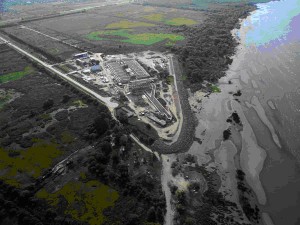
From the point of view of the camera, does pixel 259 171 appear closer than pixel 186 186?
No

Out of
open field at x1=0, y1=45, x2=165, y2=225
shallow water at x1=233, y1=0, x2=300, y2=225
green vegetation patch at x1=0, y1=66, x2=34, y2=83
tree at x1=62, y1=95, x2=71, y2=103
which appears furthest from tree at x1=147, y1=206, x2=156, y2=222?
green vegetation patch at x1=0, y1=66, x2=34, y2=83

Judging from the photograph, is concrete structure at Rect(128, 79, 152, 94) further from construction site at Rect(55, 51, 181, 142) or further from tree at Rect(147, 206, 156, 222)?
tree at Rect(147, 206, 156, 222)

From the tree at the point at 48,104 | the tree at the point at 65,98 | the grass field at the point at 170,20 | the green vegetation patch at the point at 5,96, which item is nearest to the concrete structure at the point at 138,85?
the tree at the point at 65,98

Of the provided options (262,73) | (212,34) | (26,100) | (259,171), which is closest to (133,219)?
(259,171)

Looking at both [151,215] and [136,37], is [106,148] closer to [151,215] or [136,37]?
[151,215]

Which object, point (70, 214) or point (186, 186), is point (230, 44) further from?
point (70, 214)
